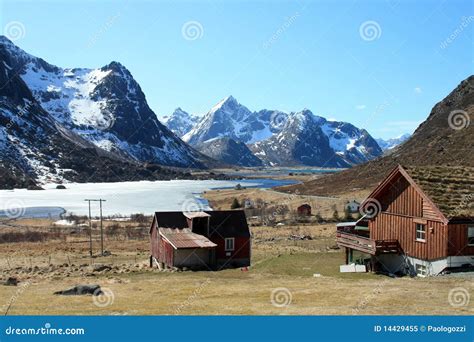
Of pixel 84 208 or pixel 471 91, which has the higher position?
pixel 471 91

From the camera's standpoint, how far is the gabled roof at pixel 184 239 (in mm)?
48656

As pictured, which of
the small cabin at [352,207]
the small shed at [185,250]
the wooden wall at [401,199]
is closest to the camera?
the wooden wall at [401,199]

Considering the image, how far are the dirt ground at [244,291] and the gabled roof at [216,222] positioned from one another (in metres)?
3.43

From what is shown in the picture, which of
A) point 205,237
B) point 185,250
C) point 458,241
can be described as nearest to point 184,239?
point 185,250

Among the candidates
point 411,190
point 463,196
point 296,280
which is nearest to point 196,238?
point 296,280

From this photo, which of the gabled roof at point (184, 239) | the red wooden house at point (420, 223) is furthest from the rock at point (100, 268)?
the red wooden house at point (420, 223)

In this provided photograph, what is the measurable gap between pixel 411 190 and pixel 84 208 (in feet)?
348

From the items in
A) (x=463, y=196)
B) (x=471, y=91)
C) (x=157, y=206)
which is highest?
(x=471, y=91)

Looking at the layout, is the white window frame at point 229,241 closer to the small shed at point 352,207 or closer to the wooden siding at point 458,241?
the wooden siding at point 458,241

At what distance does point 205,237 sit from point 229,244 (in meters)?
2.60

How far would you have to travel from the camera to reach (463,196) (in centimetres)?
3706

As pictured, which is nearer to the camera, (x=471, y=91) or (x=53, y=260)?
(x=53, y=260)

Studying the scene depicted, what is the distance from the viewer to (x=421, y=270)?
1476 inches

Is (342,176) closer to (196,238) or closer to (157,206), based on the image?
(157,206)
